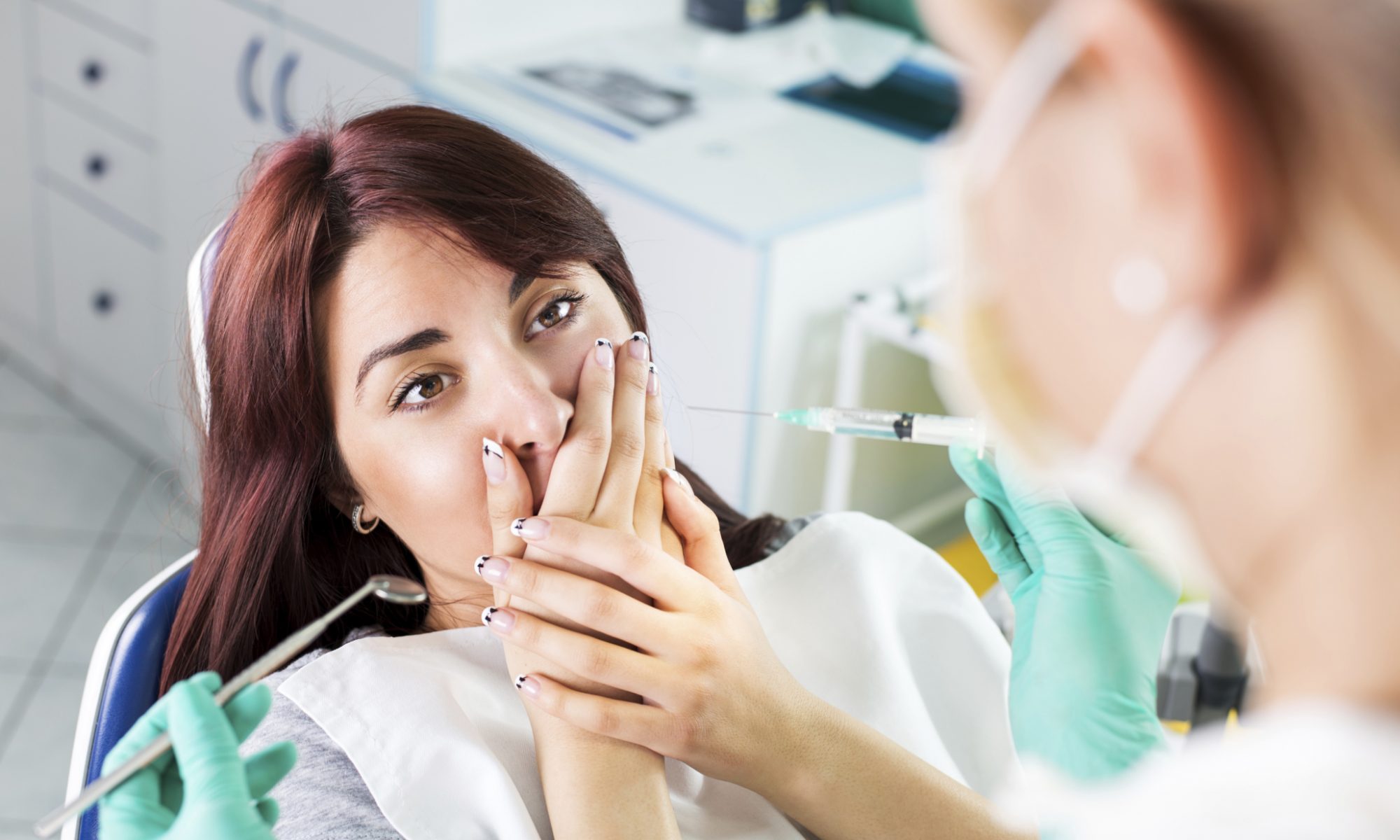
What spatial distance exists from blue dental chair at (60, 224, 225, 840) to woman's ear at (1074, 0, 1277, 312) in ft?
3.43

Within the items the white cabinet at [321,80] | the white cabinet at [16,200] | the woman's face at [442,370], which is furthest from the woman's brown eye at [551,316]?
the white cabinet at [16,200]

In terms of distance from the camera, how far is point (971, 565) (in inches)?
84.3

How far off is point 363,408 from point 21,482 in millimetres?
2432

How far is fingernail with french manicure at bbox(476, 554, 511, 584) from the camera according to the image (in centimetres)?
104

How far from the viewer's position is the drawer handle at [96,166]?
312 cm

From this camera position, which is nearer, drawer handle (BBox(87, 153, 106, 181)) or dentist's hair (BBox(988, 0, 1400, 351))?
dentist's hair (BBox(988, 0, 1400, 351))

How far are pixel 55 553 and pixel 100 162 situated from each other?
98 centimetres

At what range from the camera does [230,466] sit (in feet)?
4.17

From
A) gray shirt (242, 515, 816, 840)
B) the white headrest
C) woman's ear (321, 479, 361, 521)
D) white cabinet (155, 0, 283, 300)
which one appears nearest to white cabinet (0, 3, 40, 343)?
white cabinet (155, 0, 283, 300)

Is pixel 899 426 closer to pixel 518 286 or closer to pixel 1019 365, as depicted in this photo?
pixel 518 286

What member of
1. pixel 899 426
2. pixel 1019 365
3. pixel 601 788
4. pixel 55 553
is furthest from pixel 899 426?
pixel 55 553

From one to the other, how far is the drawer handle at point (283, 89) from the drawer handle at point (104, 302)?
83cm

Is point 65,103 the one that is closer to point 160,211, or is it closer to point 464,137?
point 160,211

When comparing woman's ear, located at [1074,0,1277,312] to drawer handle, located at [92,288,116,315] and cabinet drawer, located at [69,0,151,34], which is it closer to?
cabinet drawer, located at [69,0,151,34]
